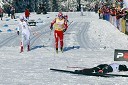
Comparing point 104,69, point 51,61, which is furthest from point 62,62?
point 104,69

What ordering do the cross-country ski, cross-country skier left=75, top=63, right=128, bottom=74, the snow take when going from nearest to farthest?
the snow
the cross-country ski
cross-country skier left=75, top=63, right=128, bottom=74

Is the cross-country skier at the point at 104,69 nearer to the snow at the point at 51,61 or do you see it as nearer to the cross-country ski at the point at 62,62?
the cross-country ski at the point at 62,62

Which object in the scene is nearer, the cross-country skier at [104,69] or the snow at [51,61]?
the snow at [51,61]

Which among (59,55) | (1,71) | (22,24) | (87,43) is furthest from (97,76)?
(87,43)

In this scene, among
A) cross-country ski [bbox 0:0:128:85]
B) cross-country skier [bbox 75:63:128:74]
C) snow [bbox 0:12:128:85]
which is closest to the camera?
snow [bbox 0:12:128:85]

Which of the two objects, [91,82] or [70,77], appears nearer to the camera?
[91,82]

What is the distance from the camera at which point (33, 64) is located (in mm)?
12672

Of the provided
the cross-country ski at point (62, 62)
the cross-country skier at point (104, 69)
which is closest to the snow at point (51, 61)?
the cross-country ski at point (62, 62)

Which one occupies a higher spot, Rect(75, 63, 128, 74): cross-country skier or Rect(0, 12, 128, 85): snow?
Rect(75, 63, 128, 74): cross-country skier

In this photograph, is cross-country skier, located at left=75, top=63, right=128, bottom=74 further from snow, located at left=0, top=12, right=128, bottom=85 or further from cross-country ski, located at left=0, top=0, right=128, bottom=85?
snow, located at left=0, top=12, right=128, bottom=85

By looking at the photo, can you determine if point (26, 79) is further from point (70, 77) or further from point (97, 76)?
point (97, 76)

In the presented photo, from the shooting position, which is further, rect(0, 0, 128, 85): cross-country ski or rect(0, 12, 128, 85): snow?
rect(0, 0, 128, 85): cross-country ski


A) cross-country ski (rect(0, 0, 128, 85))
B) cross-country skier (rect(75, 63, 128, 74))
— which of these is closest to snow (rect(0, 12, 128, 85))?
cross-country ski (rect(0, 0, 128, 85))

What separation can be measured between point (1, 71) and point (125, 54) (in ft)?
13.1
